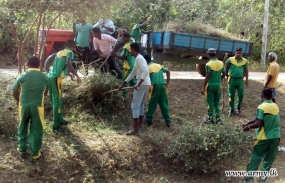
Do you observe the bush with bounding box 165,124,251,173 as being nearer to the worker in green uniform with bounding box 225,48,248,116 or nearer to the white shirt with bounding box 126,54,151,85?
the white shirt with bounding box 126,54,151,85

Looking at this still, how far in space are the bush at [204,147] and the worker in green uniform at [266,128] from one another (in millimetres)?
672

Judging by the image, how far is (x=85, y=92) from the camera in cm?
830

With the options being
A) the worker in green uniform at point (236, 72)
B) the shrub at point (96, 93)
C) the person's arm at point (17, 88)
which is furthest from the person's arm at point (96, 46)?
the person's arm at point (17, 88)

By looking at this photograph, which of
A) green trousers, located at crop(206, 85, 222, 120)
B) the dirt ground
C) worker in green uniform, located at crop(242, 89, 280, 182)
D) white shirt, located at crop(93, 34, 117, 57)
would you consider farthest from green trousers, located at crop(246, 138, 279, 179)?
white shirt, located at crop(93, 34, 117, 57)

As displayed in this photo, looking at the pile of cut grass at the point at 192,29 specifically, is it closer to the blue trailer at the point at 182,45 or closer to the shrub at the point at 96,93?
the blue trailer at the point at 182,45

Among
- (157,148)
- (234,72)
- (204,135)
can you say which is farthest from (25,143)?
(234,72)

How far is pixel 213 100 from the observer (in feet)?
27.7

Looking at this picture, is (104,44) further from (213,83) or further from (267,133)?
(267,133)

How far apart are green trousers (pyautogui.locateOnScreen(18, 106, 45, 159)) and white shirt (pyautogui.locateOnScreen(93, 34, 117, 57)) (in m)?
3.53

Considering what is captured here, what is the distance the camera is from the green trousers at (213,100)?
27.3 ft

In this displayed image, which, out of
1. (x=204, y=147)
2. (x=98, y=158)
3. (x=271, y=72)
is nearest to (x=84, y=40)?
(x=98, y=158)

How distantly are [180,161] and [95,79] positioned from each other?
8.49 feet

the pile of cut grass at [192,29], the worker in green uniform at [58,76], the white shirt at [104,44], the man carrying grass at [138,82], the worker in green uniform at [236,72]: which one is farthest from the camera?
the pile of cut grass at [192,29]

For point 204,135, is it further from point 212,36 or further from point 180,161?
point 212,36
